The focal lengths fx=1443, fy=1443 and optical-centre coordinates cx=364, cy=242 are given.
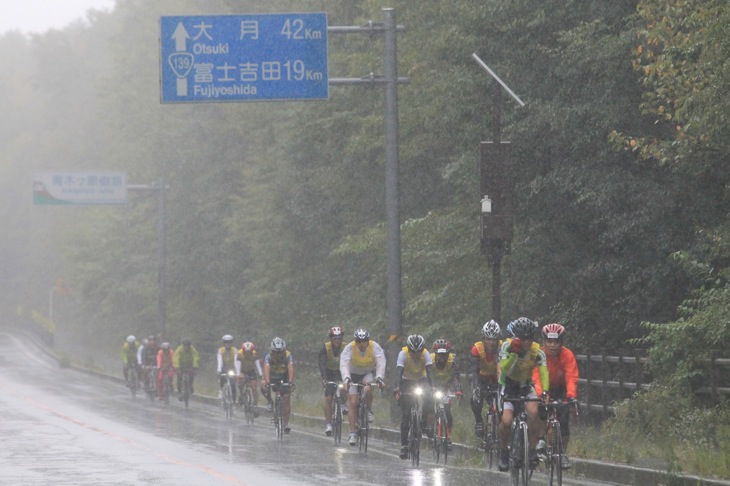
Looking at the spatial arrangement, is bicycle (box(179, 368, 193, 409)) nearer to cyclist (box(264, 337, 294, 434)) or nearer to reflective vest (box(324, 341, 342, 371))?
cyclist (box(264, 337, 294, 434))

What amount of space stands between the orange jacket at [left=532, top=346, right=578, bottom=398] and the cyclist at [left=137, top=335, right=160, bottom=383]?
1168 inches

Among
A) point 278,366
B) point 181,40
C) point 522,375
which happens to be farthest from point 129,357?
point 522,375

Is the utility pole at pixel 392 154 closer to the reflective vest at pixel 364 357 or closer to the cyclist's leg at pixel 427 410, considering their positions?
the reflective vest at pixel 364 357

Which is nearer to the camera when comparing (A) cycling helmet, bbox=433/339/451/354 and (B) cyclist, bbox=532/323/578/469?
(B) cyclist, bbox=532/323/578/469

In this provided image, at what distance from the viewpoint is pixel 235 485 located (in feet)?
52.2

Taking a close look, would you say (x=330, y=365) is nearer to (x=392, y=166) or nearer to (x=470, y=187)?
(x=392, y=166)

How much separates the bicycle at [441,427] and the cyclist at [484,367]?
36.2 inches

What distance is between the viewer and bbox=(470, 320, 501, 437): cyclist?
18031 millimetres

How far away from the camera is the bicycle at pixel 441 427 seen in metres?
19.6

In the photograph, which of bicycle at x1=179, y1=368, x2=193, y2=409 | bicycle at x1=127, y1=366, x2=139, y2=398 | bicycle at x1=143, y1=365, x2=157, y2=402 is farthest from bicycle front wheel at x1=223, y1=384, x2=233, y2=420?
bicycle at x1=127, y1=366, x2=139, y2=398

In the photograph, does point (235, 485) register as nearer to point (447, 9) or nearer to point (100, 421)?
point (100, 421)

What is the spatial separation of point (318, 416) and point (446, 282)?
3.81 metres

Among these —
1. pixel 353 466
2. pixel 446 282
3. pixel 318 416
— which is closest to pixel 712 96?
pixel 353 466

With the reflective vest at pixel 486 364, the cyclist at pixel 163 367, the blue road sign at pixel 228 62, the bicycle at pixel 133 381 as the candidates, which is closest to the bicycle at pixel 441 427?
the reflective vest at pixel 486 364
